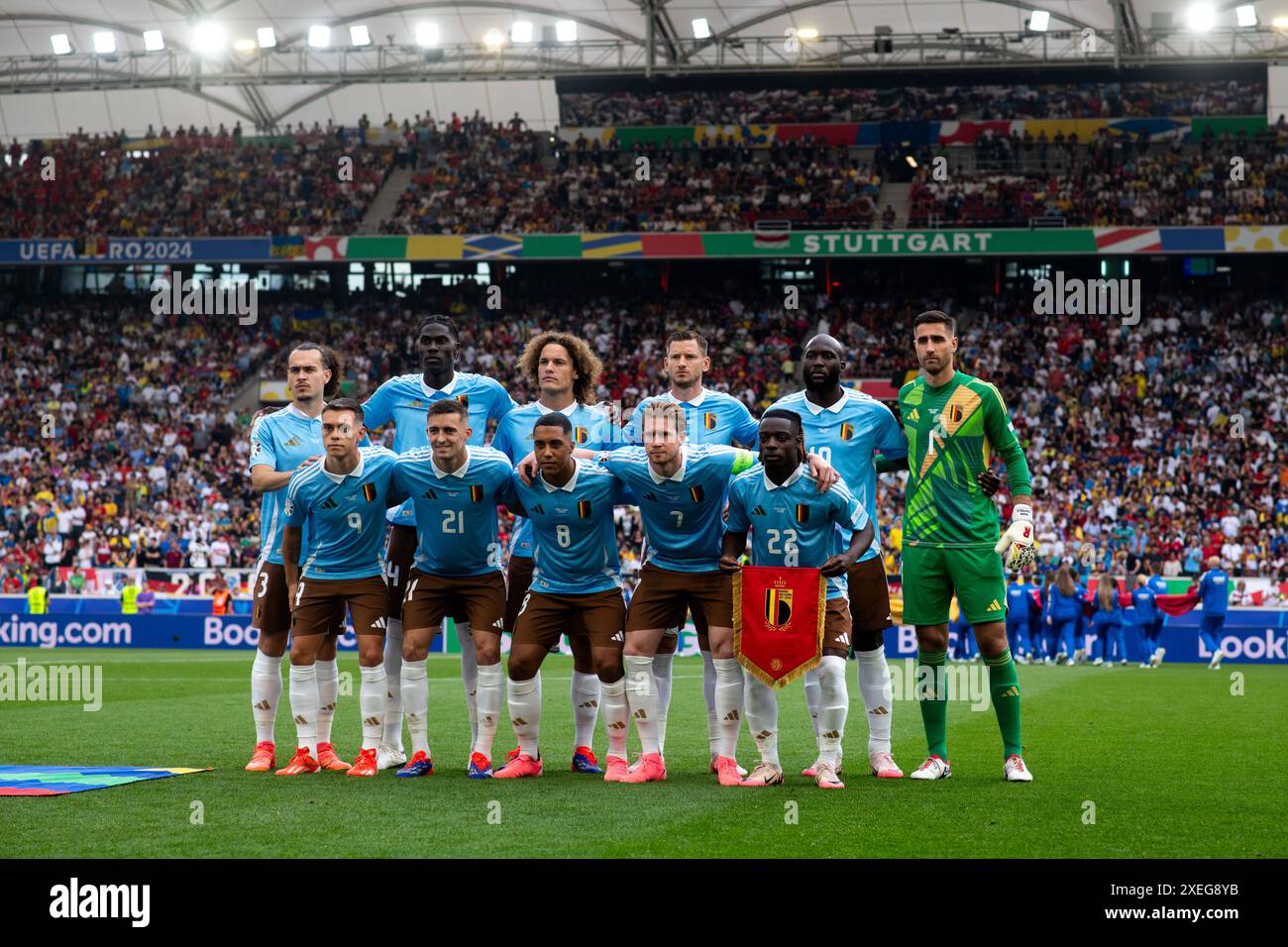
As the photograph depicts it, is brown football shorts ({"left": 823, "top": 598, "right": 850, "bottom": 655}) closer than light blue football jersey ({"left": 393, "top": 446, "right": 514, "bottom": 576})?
Yes

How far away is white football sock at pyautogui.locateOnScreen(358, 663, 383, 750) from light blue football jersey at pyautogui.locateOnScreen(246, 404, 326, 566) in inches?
38.0

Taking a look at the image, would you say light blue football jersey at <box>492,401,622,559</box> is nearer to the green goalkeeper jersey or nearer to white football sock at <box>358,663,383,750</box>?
white football sock at <box>358,663,383,750</box>

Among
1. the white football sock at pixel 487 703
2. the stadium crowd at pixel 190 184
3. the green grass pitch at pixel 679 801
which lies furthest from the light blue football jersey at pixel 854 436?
the stadium crowd at pixel 190 184

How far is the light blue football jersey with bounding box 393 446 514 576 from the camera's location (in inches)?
343

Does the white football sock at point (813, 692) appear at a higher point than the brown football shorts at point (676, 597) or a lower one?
lower

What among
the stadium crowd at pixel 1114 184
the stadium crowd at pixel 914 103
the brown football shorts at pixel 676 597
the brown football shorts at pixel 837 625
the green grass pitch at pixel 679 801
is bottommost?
the green grass pitch at pixel 679 801

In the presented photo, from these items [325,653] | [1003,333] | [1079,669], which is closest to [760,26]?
[1003,333]

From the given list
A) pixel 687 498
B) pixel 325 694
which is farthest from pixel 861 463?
pixel 325 694

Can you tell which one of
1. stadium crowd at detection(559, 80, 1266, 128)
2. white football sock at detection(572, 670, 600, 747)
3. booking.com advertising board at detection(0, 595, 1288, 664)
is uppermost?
stadium crowd at detection(559, 80, 1266, 128)

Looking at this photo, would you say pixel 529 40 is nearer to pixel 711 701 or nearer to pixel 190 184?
pixel 190 184

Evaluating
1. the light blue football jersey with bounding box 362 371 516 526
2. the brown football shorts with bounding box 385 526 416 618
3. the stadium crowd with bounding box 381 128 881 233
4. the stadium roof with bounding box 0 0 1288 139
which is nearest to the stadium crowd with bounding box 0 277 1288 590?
the stadium crowd with bounding box 381 128 881 233

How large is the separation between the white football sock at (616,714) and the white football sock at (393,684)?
5.30 ft

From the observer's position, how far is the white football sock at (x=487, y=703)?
852cm

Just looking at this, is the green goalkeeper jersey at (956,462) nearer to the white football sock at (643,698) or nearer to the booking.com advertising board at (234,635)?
the white football sock at (643,698)
